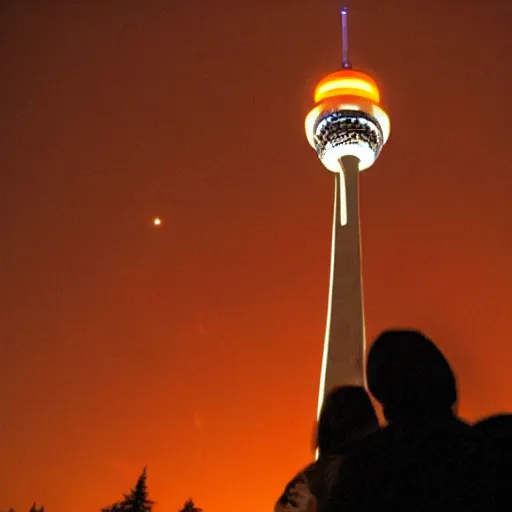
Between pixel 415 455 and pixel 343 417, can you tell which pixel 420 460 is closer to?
pixel 415 455

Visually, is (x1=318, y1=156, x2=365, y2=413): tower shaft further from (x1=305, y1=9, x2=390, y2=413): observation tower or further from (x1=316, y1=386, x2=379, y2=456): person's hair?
(x1=316, y1=386, x2=379, y2=456): person's hair

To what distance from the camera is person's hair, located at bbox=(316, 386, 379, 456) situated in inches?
153

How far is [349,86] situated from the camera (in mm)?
35312

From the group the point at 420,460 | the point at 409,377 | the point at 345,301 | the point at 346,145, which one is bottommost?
the point at 420,460

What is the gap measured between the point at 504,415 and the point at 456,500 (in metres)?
0.48

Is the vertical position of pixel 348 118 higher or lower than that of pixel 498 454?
higher

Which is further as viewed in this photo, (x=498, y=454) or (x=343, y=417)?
(x=343, y=417)

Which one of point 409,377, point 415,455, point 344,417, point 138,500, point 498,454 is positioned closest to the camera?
point 498,454

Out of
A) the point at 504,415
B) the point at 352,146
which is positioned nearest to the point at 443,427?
the point at 504,415

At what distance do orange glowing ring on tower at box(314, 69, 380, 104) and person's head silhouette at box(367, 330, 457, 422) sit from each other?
1300 inches

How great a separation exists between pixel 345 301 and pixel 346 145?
9.62 metres

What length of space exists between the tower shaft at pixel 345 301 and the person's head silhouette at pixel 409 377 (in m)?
21.1

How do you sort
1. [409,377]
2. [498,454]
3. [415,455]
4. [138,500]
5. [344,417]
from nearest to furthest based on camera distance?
[498,454], [415,455], [409,377], [344,417], [138,500]

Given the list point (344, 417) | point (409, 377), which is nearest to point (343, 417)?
point (344, 417)
